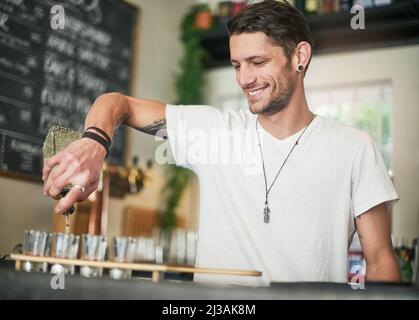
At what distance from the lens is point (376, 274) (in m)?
0.99

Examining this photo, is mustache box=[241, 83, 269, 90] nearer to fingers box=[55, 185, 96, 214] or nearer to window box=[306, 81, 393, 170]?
fingers box=[55, 185, 96, 214]

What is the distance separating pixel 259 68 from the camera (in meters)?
1.06

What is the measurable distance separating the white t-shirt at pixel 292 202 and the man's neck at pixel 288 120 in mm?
14

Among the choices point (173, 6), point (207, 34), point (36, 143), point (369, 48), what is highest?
point (173, 6)

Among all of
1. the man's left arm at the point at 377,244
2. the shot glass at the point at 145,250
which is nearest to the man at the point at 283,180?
the man's left arm at the point at 377,244

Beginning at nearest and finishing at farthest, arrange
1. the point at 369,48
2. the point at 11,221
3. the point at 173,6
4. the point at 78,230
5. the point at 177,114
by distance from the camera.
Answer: the point at 177,114 < the point at 11,221 < the point at 78,230 < the point at 369,48 < the point at 173,6

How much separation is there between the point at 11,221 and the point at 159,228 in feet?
3.94

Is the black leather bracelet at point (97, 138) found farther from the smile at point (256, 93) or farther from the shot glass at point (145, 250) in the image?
the shot glass at point (145, 250)

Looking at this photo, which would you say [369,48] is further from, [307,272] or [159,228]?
[307,272]

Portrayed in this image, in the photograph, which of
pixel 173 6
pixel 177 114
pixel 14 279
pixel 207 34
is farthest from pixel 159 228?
pixel 14 279

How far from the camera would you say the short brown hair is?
1048mm

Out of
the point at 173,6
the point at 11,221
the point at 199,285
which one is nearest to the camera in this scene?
the point at 199,285

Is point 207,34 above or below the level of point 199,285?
above

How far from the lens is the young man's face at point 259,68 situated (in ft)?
3.43
